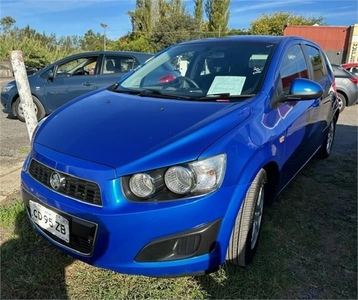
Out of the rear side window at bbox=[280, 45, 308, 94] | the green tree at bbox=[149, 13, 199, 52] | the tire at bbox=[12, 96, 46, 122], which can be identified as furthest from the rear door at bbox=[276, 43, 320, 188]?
the green tree at bbox=[149, 13, 199, 52]

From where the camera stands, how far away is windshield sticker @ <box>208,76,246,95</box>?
235 cm

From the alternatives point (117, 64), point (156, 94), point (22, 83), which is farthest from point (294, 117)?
point (117, 64)

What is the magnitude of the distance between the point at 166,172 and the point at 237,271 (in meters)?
0.95

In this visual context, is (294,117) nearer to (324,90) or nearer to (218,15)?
(324,90)

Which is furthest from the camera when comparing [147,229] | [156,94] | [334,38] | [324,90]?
[334,38]

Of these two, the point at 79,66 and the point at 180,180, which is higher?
the point at 79,66

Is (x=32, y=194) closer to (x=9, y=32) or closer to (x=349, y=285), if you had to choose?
(x=349, y=285)

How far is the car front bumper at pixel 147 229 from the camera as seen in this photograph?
1.57m

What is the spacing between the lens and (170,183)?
5.28ft

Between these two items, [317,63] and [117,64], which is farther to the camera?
[117,64]

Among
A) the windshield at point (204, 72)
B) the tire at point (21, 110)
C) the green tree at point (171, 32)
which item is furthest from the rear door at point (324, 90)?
the green tree at point (171, 32)

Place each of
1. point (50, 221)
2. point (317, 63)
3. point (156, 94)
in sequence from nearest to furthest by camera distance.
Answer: point (50, 221)
point (156, 94)
point (317, 63)

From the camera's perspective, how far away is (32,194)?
1.92m

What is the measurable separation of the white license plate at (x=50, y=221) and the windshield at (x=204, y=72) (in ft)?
3.79
